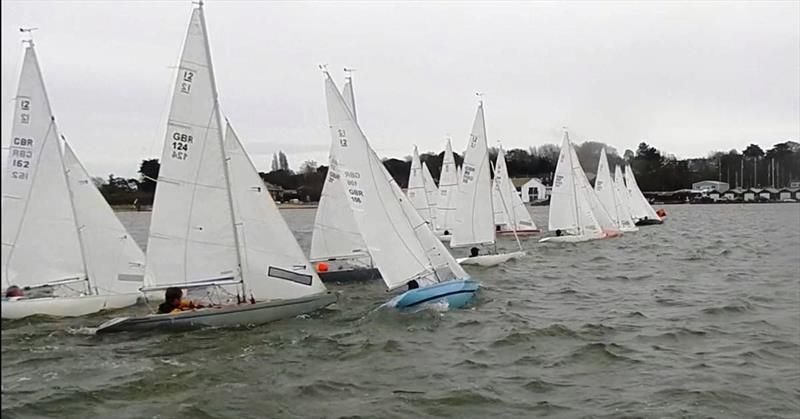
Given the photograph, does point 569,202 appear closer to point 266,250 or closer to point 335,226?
point 335,226

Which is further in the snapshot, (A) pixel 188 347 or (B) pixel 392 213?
(B) pixel 392 213

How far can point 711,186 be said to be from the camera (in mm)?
110375

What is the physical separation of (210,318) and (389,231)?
3.83 m

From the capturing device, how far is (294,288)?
1330 centimetres

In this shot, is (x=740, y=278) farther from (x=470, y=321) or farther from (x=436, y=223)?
(x=436, y=223)

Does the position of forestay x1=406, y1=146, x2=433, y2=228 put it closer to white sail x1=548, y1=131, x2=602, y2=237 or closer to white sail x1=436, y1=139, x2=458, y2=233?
white sail x1=436, y1=139, x2=458, y2=233

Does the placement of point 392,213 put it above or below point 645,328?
above

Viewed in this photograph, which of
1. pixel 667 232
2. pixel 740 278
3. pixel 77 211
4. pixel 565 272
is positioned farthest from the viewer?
pixel 667 232

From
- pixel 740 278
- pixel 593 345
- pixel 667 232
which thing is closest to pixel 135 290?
pixel 593 345

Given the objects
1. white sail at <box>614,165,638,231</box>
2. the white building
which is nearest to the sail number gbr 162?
white sail at <box>614,165,638,231</box>

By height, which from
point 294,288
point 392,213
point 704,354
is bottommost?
point 704,354

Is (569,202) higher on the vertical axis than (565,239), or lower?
higher

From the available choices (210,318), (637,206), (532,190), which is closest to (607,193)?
(637,206)

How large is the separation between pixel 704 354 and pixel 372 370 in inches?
199
